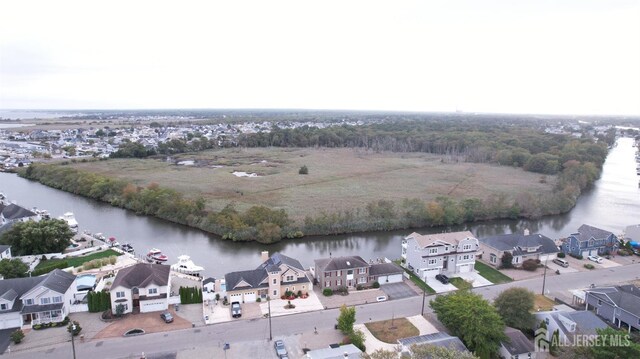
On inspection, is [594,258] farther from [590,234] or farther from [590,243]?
[590,234]

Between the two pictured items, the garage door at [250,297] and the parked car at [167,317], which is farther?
the garage door at [250,297]

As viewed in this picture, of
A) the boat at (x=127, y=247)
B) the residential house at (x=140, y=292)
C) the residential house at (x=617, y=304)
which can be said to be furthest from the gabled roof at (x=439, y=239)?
the boat at (x=127, y=247)

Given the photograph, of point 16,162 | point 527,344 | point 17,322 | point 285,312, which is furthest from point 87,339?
point 16,162

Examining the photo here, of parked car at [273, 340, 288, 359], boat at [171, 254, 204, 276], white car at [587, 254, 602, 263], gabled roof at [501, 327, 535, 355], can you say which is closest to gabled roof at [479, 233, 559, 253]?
white car at [587, 254, 602, 263]

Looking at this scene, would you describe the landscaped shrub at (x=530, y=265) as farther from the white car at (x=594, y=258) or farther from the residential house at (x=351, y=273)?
the residential house at (x=351, y=273)

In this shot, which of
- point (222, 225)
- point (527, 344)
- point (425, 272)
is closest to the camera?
point (527, 344)

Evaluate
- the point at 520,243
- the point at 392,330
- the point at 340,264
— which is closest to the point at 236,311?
the point at 340,264

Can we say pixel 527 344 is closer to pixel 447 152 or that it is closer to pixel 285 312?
pixel 285 312
